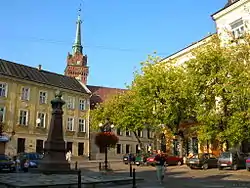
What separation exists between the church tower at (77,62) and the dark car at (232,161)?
242ft

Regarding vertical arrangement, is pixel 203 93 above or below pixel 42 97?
below

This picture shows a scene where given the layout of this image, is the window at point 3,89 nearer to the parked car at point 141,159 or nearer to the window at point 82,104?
the window at point 82,104

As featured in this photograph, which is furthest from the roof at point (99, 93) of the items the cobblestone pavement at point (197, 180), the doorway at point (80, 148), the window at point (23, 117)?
the cobblestone pavement at point (197, 180)

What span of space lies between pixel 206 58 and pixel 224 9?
10.7 meters

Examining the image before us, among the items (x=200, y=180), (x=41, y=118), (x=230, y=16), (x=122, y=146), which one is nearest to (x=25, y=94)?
(x=41, y=118)

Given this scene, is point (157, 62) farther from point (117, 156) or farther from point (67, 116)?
point (117, 156)

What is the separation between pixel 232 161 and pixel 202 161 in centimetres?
287

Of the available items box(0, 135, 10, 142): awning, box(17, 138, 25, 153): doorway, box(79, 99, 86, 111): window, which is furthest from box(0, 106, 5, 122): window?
box(79, 99, 86, 111): window

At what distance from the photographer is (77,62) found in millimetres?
101812

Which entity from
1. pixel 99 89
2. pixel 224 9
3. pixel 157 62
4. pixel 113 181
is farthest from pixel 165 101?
pixel 99 89

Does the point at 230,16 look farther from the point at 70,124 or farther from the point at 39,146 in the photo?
the point at 39,146

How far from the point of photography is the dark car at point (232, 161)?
27.5 metres

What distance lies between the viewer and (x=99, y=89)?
64.0 metres

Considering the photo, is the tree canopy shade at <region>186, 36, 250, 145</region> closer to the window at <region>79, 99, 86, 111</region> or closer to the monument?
the monument
